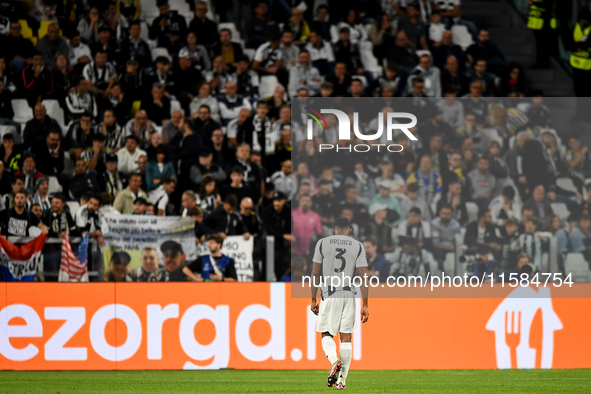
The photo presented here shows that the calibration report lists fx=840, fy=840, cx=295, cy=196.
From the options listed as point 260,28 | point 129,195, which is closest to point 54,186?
point 129,195

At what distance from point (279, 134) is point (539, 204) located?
4521 mm

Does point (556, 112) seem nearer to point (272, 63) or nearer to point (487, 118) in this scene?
point (487, 118)

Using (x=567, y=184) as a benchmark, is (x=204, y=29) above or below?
above

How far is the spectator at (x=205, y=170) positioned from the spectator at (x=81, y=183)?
5.14 ft

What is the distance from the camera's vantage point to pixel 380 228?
12875 mm

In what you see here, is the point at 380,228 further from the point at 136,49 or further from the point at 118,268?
the point at 136,49

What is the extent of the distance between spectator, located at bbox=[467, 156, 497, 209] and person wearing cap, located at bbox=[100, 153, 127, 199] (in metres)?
5.71

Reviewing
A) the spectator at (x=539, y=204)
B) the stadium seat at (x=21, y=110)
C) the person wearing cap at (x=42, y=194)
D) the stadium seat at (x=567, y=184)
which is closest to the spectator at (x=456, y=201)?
the spectator at (x=539, y=204)

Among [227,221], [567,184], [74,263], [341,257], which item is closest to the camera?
[341,257]

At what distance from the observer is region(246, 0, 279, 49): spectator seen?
16.9m

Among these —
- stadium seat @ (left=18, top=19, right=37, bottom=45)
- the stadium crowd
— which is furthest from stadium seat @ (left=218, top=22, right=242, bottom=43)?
stadium seat @ (left=18, top=19, right=37, bottom=45)

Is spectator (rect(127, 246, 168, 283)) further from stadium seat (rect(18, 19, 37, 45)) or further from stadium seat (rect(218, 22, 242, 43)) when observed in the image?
stadium seat (rect(218, 22, 242, 43))

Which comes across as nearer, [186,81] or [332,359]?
[332,359]

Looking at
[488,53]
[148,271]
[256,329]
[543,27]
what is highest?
[543,27]
